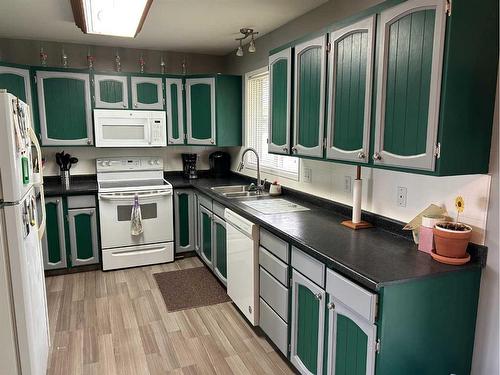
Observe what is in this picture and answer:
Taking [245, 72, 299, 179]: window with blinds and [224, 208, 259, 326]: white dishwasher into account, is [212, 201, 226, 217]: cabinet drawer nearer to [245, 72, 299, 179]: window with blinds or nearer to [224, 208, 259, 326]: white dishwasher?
[224, 208, 259, 326]: white dishwasher

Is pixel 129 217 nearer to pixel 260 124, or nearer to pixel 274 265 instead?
pixel 260 124

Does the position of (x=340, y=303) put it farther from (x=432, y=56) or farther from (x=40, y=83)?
(x=40, y=83)

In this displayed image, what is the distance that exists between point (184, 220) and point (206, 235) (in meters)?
0.49

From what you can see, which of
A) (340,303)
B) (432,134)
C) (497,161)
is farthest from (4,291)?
(497,161)

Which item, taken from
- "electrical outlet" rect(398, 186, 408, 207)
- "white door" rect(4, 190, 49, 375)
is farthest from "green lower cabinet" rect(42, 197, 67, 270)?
"electrical outlet" rect(398, 186, 408, 207)

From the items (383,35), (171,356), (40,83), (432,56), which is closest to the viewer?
(432,56)

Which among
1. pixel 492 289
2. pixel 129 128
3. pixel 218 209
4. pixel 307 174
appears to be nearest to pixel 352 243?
pixel 492 289

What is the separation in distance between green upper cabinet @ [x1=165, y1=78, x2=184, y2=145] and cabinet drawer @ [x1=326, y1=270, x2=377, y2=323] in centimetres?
302

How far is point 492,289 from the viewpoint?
1618mm

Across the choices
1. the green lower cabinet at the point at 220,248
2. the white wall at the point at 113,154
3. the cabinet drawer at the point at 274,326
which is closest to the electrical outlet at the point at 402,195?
the cabinet drawer at the point at 274,326

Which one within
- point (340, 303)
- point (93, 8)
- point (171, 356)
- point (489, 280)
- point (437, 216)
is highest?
point (93, 8)

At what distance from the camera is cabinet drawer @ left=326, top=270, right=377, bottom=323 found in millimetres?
1508

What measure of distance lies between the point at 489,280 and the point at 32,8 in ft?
11.4

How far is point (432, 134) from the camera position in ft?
5.03
